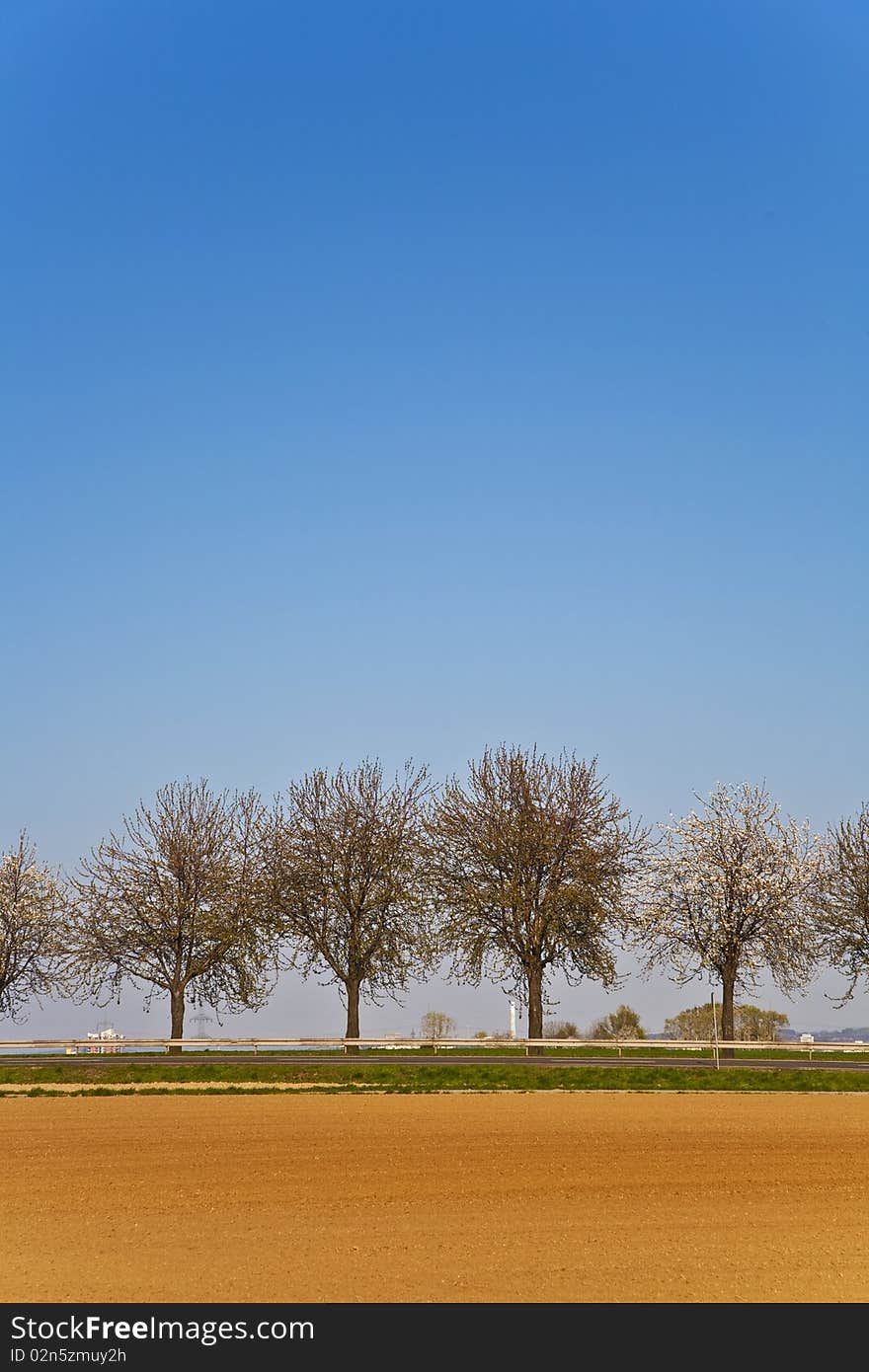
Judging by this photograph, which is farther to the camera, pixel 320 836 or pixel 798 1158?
pixel 320 836

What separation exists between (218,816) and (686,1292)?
48.9 metres

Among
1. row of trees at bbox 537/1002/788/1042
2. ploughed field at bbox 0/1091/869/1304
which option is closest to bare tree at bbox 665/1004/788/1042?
row of trees at bbox 537/1002/788/1042

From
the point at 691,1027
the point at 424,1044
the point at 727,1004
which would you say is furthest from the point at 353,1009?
the point at 691,1027

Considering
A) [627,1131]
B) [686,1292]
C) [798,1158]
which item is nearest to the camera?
[686,1292]

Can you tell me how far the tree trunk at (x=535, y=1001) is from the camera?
5306cm

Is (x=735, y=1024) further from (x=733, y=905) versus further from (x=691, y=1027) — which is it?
(x=733, y=905)

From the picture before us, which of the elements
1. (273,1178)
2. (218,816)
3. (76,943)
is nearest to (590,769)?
(218,816)

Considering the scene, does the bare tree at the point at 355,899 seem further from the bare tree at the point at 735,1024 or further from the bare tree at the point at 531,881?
the bare tree at the point at 735,1024

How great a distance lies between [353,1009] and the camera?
2140 inches

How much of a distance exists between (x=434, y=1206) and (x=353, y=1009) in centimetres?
3883

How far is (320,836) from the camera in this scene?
185 feet

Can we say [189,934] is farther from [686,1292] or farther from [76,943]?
[686,1292]

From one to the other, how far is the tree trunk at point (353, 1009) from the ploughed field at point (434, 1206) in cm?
2641
